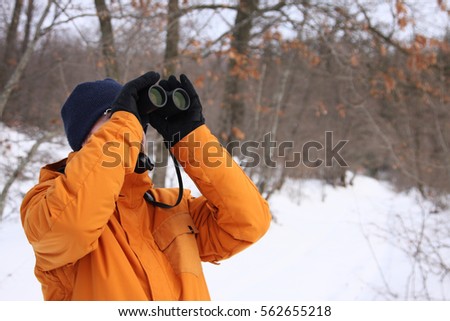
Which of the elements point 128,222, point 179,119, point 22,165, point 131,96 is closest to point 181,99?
point 179,119

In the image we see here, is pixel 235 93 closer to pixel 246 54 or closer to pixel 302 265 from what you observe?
pixel 246 54

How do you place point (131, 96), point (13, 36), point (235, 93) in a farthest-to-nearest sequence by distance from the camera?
point (13, 36), point (235, 93), point (131, 96)

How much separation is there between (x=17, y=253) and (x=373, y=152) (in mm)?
17261

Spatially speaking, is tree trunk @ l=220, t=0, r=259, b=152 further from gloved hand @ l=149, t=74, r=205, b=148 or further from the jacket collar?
the jacket collar

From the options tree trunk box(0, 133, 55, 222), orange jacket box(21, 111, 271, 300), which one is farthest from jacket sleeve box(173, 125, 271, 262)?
tree trunk box(0, 133, 55, 222)

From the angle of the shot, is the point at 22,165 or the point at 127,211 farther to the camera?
the point at 22,165

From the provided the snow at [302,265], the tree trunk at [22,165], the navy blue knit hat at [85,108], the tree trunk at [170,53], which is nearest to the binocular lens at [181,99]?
the navy blue knit hat at [85,108]

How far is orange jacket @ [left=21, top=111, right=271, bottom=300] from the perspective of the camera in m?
1.13

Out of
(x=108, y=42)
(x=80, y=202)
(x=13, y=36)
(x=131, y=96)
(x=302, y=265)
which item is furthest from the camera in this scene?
(x=13, y=36)

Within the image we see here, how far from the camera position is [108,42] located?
424 cm

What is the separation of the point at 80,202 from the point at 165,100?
46cm

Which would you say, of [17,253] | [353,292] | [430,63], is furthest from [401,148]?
[17,253]

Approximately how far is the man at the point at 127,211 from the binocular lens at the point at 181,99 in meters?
0.03

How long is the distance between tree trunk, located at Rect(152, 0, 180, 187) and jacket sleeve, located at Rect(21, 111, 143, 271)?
348 centimetres
